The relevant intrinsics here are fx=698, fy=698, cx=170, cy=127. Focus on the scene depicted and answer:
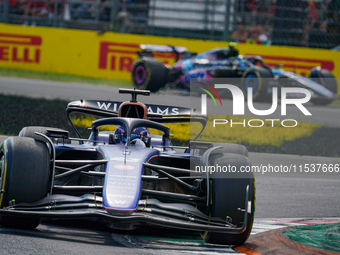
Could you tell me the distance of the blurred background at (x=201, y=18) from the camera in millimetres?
19000

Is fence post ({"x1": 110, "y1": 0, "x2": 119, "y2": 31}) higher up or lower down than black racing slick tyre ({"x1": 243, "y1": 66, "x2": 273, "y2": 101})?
higher up

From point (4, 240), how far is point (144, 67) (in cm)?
1229

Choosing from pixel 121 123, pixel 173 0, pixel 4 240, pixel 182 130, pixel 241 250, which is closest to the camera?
pixel 4 240

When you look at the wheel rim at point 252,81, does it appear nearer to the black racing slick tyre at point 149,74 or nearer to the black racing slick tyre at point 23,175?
the black racing slick tyre at point 149,74

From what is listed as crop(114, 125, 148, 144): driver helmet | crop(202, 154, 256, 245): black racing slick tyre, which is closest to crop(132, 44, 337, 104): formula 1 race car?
crop(114, 125, 148, 144): driver helmet

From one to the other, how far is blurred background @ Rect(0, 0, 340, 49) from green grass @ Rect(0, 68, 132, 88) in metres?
1.53

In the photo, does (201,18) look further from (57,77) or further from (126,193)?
(126,193)

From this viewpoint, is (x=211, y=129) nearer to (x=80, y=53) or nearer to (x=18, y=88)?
(x=18, y=88)

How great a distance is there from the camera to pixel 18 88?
53.4 ft

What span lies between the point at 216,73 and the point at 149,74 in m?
1.61

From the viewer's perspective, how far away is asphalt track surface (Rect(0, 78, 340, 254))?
481 centimetres

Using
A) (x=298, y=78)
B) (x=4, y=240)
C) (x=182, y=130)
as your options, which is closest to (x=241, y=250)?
(x=4, y=240)

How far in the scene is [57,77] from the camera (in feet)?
63.4

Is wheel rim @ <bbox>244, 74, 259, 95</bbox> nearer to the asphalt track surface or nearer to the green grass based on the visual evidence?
the asphalt track surface
